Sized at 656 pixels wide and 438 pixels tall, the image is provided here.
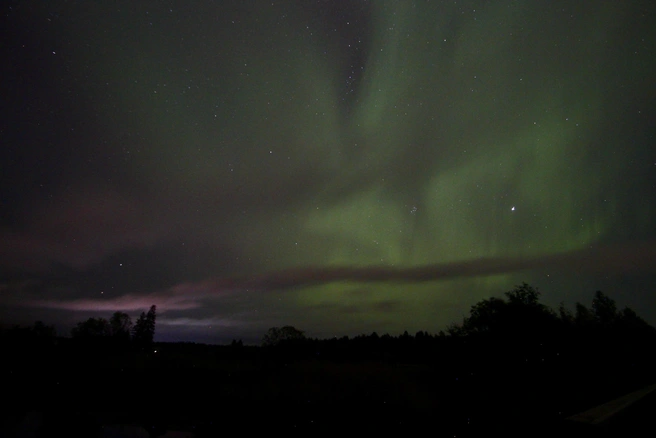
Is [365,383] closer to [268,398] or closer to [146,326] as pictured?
[268,398]

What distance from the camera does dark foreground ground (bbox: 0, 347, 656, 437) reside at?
869 inches

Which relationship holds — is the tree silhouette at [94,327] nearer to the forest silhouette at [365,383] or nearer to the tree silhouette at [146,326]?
the tree silhouette at [146,326]

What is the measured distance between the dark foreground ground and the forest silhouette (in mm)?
139

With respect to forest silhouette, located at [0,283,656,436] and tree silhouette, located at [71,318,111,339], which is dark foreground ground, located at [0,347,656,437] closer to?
forest silhouette, located at [0,283,656,436]

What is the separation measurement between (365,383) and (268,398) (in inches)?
425

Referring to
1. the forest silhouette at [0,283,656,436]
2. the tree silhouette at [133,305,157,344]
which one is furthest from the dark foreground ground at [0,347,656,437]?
the tree silhouette at [133,305,157,344]

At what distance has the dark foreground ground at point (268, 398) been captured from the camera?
2208cm

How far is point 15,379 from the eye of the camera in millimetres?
38562

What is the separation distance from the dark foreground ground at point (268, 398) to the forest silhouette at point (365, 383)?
0.14 meters

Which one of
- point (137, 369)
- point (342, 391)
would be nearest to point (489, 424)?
point (342, 391)

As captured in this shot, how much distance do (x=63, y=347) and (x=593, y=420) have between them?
2649 inches

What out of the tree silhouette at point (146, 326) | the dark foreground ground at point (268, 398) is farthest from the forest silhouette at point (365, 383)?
the tree silhouette at point (146, 326)

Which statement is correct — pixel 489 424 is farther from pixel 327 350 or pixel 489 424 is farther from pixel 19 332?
pixel 19 332

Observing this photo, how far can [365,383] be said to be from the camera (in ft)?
131
